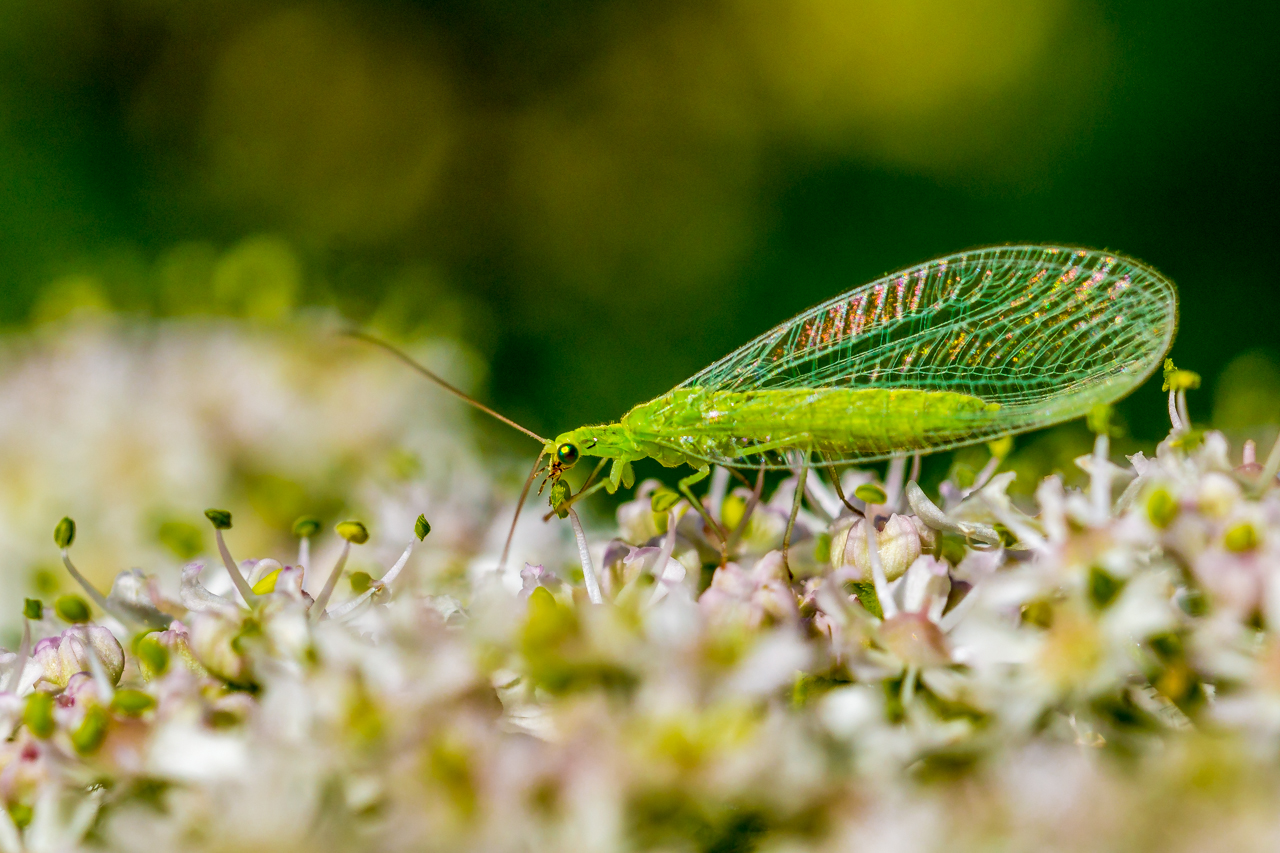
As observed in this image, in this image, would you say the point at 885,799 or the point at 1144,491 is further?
the point at 1144,491

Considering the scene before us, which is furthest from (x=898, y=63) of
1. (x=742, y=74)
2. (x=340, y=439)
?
(x=340, y=439)

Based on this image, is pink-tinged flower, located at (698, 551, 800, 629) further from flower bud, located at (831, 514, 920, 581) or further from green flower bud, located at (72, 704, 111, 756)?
green flower bud, located at (72, 704, 111, 756)

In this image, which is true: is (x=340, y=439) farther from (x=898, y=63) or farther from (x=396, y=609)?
(x=898, y=63)

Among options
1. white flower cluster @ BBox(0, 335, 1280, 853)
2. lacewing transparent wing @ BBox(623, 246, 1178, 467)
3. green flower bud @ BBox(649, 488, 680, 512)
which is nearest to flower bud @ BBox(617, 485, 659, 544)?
green flower bud @ BBox(649, 488, 680, 512)

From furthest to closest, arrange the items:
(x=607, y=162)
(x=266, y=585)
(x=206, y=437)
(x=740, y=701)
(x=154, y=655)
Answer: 1. (x=607, y=162)
2. (x=206, y=437)
3. (x=266, y=585)
4. (x=154, y=655)
5. (x=740, y=701)

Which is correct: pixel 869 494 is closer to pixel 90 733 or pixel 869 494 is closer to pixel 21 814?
pixel 90 733

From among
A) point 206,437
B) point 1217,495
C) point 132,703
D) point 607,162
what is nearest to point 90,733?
point 132,703

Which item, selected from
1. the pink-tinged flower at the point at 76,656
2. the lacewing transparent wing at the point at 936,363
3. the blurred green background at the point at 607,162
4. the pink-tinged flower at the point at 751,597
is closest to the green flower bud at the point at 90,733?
Answer: the pink-tinged flower at the point at 76,656
